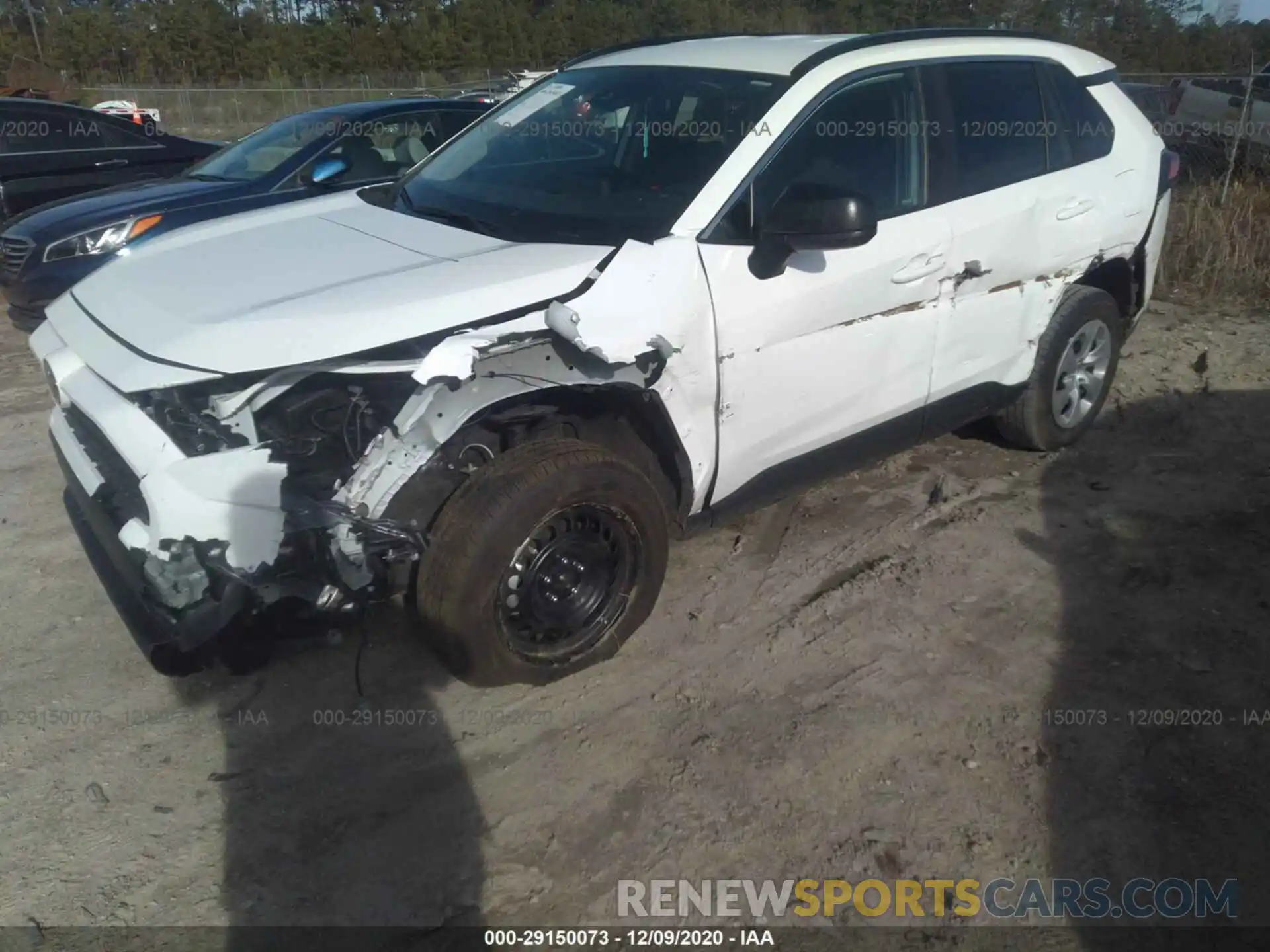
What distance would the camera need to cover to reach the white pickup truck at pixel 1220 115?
1082 centimetres

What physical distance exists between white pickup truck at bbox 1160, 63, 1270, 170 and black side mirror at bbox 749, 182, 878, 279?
7664 mm

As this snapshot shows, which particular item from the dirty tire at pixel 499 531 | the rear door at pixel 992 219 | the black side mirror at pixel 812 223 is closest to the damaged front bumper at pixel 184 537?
the dirty tire at pixel 499 531

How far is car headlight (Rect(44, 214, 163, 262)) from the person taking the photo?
6.50m

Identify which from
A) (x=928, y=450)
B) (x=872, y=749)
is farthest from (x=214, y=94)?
(x=872, y=749)

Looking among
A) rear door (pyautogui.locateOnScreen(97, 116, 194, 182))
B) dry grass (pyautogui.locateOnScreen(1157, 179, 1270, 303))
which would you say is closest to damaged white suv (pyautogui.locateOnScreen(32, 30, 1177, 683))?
dry grass (pyautogui.locateOnScreen(1157, 179, 1270, 303))

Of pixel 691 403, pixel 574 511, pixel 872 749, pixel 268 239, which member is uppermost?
pixel 268 239

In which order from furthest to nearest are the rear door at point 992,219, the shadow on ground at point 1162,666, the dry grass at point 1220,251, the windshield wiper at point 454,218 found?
the dry grass at point 1220,251 < the rear door at point 992,219 < the windshield wiper at point 454,218 < the shadow on ground at point 1162,666

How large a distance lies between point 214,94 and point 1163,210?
28910 mm

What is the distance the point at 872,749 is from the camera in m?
3.08

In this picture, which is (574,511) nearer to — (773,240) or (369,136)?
(773,240)

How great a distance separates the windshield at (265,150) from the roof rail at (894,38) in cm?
466

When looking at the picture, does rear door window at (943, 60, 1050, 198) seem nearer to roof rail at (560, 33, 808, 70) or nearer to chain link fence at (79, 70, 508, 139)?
roof rail at (560, 33, 808, 70)

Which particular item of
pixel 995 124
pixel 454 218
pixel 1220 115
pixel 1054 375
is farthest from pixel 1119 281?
pixel 1220 115

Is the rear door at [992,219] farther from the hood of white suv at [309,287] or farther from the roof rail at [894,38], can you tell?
the hood of white suv at [309,287]
